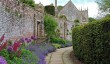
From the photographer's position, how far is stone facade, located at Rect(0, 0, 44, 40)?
1060cm

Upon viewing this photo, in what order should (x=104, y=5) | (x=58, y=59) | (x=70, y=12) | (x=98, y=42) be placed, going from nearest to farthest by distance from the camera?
(x=98, y=42) < (x=58, y=59) < (x=104, y=5) < (x=70, y=12)

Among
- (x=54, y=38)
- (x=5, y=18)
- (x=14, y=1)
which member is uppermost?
(x=14, y=1)

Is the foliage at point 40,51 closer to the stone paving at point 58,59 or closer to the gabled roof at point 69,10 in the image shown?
the stone paving at point 58,59

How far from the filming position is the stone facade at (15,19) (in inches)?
417

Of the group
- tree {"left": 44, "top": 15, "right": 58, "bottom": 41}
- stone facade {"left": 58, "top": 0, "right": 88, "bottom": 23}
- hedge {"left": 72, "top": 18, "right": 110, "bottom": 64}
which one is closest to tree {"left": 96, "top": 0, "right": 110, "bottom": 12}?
tree {"left": 44, "top": 15, "right": 58, "bottom": 41}

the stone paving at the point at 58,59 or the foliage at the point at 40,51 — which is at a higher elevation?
the foliage at the point at 40,51

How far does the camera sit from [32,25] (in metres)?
17.1

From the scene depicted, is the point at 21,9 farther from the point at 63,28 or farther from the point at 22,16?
the point at 63,28

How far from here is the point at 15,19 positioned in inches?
488

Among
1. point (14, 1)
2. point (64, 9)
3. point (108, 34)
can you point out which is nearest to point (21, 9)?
point (14, 1)

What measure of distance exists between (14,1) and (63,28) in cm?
1725

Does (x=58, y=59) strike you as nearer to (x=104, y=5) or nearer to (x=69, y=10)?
(x=104, y=5)

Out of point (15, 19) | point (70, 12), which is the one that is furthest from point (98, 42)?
point (70, 12)

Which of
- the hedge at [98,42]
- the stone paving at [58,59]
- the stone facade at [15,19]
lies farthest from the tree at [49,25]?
the hedge at [98,42]
